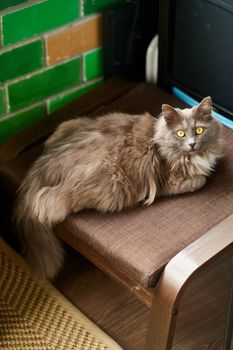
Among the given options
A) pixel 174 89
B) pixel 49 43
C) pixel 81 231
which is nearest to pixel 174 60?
pixel 174 89

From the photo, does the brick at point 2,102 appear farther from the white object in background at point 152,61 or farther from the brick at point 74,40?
the white object in background at point 152,61

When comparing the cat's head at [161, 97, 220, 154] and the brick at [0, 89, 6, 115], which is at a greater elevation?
the cat's head at [161, 97, 220, 154]

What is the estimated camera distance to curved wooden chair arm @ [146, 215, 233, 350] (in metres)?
1.70

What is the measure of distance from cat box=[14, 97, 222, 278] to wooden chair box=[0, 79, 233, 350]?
0.15ft

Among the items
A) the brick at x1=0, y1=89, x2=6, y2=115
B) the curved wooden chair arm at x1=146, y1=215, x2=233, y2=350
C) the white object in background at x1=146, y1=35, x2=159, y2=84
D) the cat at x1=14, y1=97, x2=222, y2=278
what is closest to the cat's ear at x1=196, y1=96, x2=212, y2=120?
the cat at x1=14, y1=97, x2=222, y2=278

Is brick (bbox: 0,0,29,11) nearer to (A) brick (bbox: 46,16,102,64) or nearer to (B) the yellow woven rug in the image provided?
(A) brick (bbox: 46,16,102,64)

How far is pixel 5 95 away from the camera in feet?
7.24

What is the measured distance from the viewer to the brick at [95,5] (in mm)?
2259

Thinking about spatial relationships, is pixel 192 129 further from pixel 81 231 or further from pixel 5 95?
pixel 5 95

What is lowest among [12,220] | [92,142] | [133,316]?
[133,316]

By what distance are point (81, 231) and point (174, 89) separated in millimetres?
720

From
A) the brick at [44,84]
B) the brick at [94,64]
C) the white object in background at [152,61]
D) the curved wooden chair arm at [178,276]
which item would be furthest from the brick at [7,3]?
the curved wooden chair arm at [178,276]

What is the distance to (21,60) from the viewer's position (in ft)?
7.15

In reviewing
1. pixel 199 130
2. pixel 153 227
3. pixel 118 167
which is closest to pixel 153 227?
pixel 153 227
